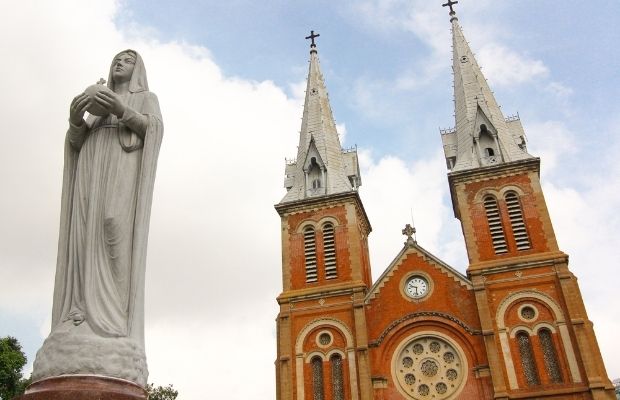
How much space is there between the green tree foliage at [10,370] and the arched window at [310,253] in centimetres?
1187

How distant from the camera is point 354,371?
24062mm

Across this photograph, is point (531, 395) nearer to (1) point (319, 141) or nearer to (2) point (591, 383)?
(2) point (591, 383)

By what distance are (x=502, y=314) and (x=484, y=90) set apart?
12392 mm

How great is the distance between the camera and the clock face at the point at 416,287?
25516 millimetres

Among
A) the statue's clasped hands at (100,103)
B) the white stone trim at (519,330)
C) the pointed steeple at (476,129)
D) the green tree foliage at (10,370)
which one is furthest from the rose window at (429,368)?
the statue's clasped hands at (100,103)

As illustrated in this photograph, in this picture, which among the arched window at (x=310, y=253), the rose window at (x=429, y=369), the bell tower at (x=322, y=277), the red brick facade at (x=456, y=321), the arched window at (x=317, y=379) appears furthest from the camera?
the arched window at (x=310, y=253)

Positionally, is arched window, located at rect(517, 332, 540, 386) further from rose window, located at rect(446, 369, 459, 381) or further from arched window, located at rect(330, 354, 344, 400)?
arched window, located at rect(330, 354, 344, 400)

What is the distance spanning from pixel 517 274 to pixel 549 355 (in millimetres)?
3263

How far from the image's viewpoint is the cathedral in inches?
896

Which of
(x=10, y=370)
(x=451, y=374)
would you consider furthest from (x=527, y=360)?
(x=10, y=370)

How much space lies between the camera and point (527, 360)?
22812 millimetres

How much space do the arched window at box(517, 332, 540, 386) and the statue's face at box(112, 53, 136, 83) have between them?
67.3ft

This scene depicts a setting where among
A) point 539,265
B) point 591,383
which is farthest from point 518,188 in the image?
point 591,383

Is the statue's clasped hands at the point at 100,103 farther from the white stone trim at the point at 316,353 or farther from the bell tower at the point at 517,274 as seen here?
the white stone trim at the point at 316,353
